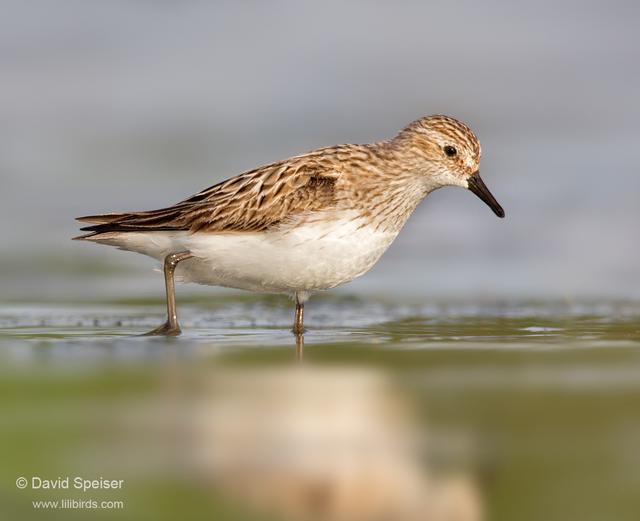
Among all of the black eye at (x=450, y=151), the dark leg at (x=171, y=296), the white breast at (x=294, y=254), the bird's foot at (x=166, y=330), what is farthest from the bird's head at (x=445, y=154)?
the bird's foot at (x=166, y=330)

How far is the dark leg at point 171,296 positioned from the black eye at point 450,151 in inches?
87.9

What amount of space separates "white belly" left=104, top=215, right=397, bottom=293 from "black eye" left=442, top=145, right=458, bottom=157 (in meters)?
0.88

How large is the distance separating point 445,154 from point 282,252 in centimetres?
167

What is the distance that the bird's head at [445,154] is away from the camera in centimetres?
1063

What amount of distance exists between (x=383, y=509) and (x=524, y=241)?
1161 cm

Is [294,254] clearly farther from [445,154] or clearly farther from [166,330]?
[445,154]

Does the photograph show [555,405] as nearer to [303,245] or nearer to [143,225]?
[303,245]

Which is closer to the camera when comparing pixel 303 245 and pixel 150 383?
pixel 150 383

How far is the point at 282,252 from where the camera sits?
998 centimetres

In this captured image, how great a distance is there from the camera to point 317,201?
10023 millimetres

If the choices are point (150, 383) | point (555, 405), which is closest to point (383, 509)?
point (555, 405)

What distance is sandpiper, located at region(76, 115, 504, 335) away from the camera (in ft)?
32.8

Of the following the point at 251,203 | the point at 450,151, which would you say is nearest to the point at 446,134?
the point at 450,151

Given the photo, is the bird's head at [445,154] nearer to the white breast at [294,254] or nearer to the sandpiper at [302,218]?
the sandpiper at [302,218]
